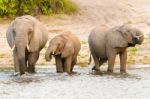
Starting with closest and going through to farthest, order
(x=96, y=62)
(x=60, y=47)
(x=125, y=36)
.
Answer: (x=60, y=47)
(x=125, y=36)
(x=96, y=62)

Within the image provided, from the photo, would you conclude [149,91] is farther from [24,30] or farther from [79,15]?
[79,15]

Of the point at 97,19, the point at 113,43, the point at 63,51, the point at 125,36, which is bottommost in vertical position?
the point at 97,19

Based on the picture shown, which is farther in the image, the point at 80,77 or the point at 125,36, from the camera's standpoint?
the point at 125,36

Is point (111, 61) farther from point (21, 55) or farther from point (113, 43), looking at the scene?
point (21, 55)

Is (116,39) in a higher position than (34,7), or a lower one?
lower

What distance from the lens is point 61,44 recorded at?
17.7m

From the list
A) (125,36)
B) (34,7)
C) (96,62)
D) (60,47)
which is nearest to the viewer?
(60,47)

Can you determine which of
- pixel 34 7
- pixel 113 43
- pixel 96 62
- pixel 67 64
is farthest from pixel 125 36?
pixel 34 7

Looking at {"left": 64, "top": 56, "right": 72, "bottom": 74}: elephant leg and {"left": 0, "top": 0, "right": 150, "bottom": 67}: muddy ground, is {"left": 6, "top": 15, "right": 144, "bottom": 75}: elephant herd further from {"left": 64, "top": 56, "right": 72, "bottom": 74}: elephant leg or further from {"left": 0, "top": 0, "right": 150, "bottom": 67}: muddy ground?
{"left": 0, "top": 0, "right": 150, "bottom": 67}: muddy ground

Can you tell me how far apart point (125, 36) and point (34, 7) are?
9.88 metres

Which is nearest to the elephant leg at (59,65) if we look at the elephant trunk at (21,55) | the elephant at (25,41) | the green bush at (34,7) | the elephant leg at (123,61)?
the elephant at (25,41)

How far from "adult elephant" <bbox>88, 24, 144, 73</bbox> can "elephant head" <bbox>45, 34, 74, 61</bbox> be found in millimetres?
915

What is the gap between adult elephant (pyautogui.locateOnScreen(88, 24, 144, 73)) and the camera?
17.9m

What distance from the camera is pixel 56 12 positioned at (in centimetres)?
2780
